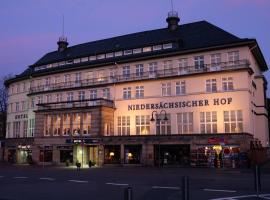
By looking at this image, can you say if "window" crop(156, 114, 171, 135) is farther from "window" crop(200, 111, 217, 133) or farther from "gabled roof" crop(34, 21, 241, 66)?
"gabled roof" crop(34, 21, 241, 66)

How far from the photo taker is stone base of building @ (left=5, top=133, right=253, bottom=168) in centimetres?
4234

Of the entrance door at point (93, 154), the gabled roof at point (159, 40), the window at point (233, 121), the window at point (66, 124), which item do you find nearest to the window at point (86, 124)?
the entrance door at point (93, 154)

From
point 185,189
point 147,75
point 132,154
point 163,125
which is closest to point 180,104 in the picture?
point 163,125

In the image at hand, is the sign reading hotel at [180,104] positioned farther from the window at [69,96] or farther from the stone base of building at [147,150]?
the window at [69,96]

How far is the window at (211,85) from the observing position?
46.0m

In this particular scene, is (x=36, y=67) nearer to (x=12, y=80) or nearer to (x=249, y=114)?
(x=12, y=80)

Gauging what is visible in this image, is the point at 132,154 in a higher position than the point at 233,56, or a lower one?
lower

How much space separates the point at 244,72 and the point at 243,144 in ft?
28.8

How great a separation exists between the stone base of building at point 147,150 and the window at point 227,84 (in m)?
6.06

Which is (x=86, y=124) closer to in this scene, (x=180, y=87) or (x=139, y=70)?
(x=139, y=70)

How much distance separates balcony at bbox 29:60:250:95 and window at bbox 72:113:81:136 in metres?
5.59

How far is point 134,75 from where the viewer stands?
52.3 metres

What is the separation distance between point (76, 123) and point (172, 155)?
14653mm

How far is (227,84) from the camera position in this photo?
45188mm
